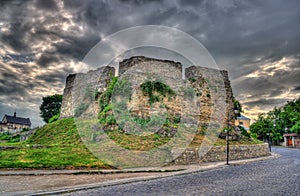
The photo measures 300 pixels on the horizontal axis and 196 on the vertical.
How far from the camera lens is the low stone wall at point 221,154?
15.5 m

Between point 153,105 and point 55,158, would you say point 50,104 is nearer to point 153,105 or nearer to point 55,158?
point 153,105

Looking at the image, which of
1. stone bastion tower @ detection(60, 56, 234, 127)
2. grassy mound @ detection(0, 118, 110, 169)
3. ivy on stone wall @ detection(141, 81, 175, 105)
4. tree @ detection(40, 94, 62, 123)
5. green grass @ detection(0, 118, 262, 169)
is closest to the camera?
grassy mound @ detection(0, 118, 110, 169)

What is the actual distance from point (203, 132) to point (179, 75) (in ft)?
20.5

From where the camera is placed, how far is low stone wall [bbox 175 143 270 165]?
15.5m

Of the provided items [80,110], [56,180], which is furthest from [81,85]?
[56,180]

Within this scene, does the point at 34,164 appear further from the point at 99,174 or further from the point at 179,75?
the point at 179,75

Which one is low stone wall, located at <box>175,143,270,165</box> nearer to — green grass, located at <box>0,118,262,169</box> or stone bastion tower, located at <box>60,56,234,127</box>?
green grass, located at <box>0,118,262,169</box>

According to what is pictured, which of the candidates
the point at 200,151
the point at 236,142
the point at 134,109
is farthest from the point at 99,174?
the point at 236,142

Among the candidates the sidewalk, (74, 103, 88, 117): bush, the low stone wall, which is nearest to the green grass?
the sidewalk

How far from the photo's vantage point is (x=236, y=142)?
21.1m

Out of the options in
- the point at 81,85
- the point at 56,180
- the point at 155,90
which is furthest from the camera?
the point at 81,85

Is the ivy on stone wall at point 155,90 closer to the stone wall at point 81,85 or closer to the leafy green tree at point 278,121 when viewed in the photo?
the stone wall at point 81,85

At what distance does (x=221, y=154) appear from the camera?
1750cm

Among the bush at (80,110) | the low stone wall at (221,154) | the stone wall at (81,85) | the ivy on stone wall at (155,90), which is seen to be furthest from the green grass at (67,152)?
the stone wall at (81,85)
